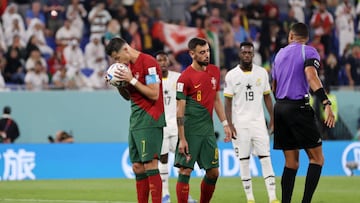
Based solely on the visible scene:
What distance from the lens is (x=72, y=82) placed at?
26.1 meters

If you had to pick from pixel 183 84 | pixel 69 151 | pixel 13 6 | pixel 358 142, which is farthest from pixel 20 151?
pixel 183 84

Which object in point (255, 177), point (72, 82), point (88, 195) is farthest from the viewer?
point (72, 82)

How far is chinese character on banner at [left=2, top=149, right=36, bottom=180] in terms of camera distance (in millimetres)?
23406

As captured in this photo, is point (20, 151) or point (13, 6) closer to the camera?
point (20, 151)

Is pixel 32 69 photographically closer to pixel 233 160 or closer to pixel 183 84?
pixel 233 160

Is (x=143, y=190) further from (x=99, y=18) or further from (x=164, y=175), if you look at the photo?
(x=99, y=18)

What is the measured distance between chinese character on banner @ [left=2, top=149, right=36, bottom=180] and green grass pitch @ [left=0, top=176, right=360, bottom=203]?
1.92m

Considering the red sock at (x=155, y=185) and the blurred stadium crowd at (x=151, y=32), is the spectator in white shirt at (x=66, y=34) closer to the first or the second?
the blurred stadium crowd at (x=151, y=32)

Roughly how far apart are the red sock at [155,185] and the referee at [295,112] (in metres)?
1.74

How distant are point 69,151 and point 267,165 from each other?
28.9ft

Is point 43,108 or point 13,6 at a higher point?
point 13,6

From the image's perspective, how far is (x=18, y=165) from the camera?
23469 millimetres

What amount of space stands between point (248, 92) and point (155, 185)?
420 cm

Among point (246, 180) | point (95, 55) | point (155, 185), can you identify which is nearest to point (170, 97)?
point (246, 180)
